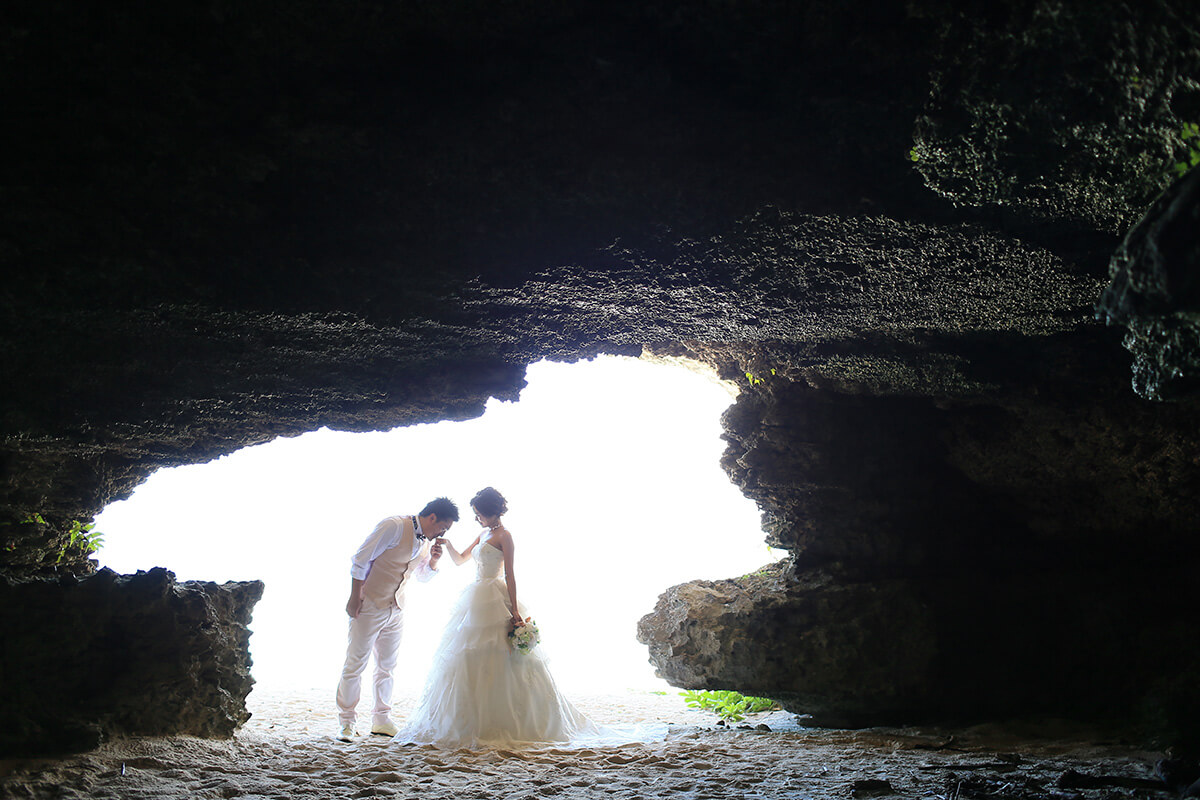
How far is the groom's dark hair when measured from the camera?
6.46 meters

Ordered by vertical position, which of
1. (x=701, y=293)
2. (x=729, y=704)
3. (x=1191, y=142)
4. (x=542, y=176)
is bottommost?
(x=729, y=704)

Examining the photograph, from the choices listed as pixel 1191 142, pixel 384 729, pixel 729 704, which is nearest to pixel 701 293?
pixel 1191 142

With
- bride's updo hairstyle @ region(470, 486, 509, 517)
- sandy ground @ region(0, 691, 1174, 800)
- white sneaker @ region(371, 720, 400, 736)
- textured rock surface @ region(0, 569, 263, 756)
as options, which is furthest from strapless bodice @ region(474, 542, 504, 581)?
textured rock surface @ region(0, 569, 263, 756)

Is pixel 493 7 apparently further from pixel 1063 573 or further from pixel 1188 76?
pixel 1063 573

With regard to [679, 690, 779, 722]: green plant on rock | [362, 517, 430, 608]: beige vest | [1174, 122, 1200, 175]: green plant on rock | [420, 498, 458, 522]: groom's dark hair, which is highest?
[1174, 122, 1200, 175]: green plant on rock

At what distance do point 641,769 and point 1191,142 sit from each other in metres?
4.32

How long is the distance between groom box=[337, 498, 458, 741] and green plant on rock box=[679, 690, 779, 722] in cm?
367

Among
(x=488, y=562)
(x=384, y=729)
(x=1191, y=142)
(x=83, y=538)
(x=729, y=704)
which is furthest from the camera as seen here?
(x=729, y=704)

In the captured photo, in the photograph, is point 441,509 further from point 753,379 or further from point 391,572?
point 753,379

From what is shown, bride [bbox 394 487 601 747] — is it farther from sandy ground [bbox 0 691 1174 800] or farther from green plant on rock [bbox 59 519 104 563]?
green plant on rock [bbox 59 519 104 563]

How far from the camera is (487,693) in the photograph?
18.7ft

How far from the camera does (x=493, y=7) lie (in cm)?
218

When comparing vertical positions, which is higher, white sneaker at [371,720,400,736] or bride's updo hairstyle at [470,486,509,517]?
bride's updo hairstyle at [470,486,509,517]

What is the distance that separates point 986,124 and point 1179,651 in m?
5.24
